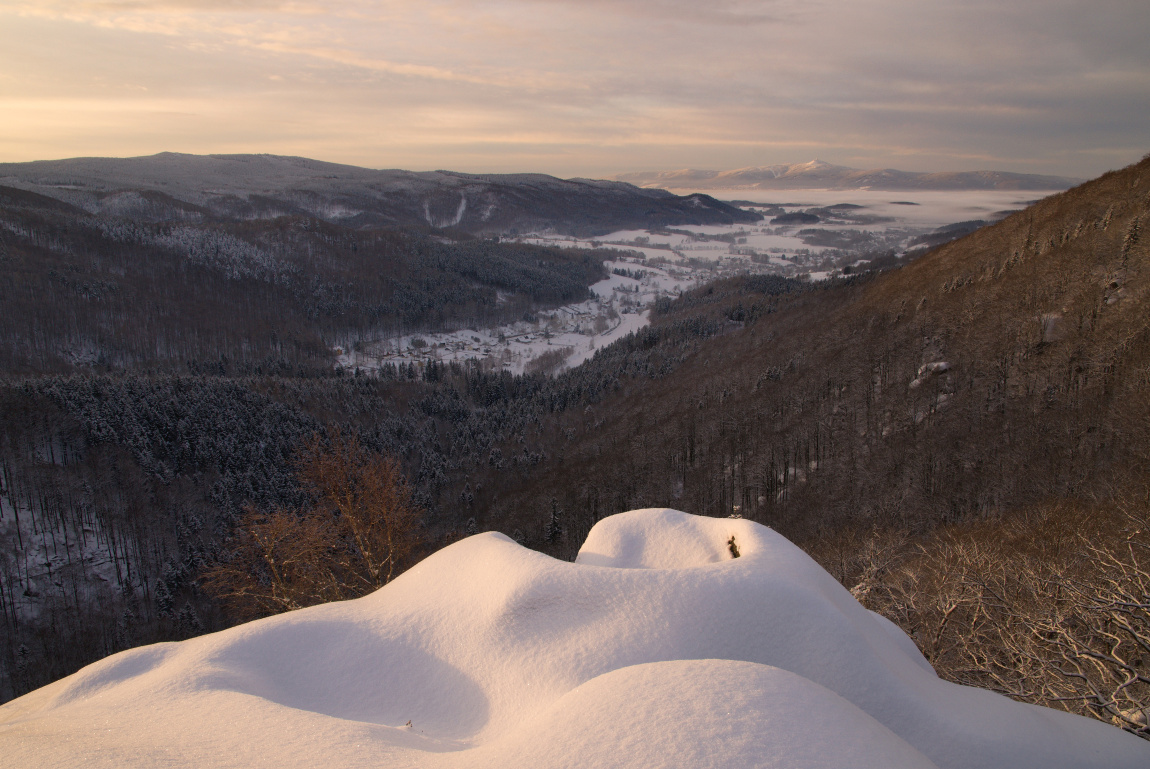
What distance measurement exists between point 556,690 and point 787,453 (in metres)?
77.2

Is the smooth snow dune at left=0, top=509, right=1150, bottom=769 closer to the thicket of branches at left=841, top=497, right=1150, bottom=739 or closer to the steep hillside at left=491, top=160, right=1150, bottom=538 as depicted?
the thicket of branches at left=841, top=497, right=1150, bottom=739

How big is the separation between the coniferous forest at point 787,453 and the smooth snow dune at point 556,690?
670 centimetres

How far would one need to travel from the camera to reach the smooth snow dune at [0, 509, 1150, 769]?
9.13m

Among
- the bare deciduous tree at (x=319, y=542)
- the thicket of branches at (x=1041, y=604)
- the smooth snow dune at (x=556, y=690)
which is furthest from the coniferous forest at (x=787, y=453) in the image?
the bare deciduous tree at (x=319, y=542)

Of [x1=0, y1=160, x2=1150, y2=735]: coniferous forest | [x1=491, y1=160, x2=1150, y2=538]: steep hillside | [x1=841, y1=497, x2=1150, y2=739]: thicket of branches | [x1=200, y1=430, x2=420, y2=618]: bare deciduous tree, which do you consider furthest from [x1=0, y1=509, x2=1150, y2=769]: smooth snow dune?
[x1=491, y1=160, x2=1150, y2=538]: steep hillside

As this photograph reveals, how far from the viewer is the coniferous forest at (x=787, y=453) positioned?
39156 millimetres

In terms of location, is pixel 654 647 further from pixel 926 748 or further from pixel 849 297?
pixel 849 297

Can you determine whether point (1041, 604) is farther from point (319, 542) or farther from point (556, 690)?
point (319, 542)

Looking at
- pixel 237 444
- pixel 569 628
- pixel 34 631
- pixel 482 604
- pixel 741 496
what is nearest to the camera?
pixel 569 628

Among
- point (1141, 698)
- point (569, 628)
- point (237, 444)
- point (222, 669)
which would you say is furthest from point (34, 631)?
point (1141, 698)

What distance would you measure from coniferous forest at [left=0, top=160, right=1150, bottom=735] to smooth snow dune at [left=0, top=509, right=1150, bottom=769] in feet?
22.0

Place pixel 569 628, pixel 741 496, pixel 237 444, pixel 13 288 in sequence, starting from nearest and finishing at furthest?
pixel 569 628 → pixel 741 496 → pixel 237 444 → pixel 13 288

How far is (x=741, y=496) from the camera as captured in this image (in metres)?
80.8

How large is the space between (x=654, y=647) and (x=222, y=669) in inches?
397
